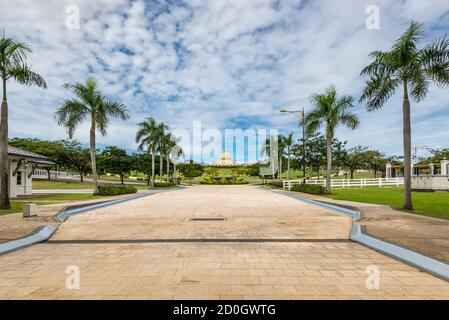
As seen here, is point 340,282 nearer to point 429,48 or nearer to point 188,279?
point 188,279

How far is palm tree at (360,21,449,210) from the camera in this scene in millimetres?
11383

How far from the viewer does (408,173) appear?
12148 millimetres

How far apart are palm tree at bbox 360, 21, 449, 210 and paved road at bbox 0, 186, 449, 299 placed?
296 inches

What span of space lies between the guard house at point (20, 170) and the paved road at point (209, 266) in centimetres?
1741

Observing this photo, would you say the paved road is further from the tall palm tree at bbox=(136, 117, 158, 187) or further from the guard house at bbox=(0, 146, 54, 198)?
the tall palm tree at bbox=(136, 117, 158, 187)

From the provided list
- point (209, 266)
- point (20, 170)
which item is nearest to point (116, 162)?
point (20, 170)

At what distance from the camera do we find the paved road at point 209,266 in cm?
374

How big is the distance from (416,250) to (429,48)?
10662 mm

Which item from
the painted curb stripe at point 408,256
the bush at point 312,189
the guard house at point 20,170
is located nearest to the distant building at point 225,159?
the bush at point 312,189

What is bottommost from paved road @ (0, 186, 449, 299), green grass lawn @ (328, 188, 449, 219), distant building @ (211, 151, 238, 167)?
green grass lawn @ (328, 188, 449, 219)

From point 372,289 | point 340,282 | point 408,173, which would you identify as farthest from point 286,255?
point 408,173

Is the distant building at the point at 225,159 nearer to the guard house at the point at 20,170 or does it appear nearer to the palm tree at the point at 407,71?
the guard house at the point at 20,170

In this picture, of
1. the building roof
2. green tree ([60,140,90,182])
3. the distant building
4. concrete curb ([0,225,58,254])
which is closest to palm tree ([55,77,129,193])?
the building roof

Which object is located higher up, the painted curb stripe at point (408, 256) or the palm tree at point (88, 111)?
the palm tree at point (88, 111)
